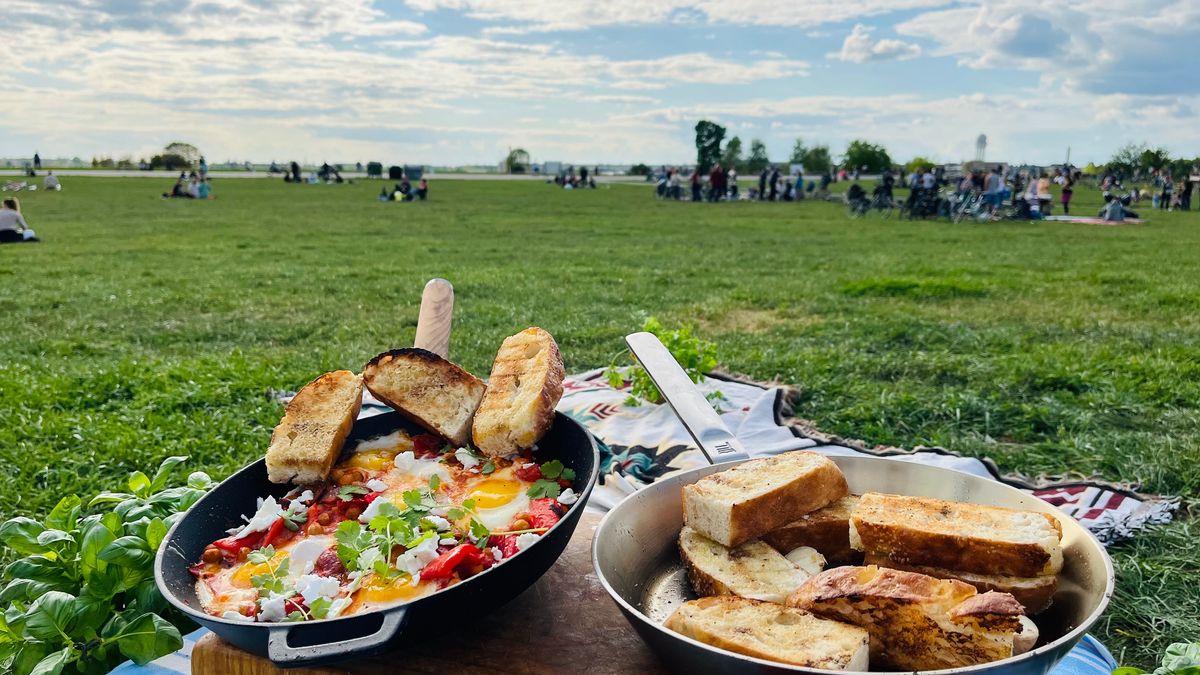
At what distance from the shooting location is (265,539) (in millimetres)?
1878

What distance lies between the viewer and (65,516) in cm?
256

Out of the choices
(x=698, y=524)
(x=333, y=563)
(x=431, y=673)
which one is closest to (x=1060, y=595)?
(x=698, y=524)

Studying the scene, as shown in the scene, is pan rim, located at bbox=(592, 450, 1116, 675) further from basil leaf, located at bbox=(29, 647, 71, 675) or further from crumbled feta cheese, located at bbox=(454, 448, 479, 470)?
basil leaf, located at bbox=(29, 647, 71, 675)

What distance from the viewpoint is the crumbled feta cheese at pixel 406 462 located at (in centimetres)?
218

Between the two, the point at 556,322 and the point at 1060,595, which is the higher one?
the point at 1060,595

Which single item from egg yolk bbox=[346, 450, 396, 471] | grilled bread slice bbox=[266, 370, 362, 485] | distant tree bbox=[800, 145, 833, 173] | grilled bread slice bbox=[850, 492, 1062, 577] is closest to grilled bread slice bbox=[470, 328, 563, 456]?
egg yolk bbox=[346, 450, 396, 471]

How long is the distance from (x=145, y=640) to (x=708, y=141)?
9464 cm

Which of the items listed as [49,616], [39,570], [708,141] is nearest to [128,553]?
[49,616]

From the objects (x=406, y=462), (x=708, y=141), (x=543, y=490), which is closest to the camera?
(x=543, y=490)

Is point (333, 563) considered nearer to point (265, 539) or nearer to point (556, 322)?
point (265, 539)

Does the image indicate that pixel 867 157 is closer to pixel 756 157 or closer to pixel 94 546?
pixel 756 157

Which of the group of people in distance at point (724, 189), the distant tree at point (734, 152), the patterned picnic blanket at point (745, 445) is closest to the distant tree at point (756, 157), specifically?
the distant tree at point (734, 152)

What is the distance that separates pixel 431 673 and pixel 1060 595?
128 cm

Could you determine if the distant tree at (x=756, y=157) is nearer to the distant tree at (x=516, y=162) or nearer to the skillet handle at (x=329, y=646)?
the distant tree at (x=516, y=162)
